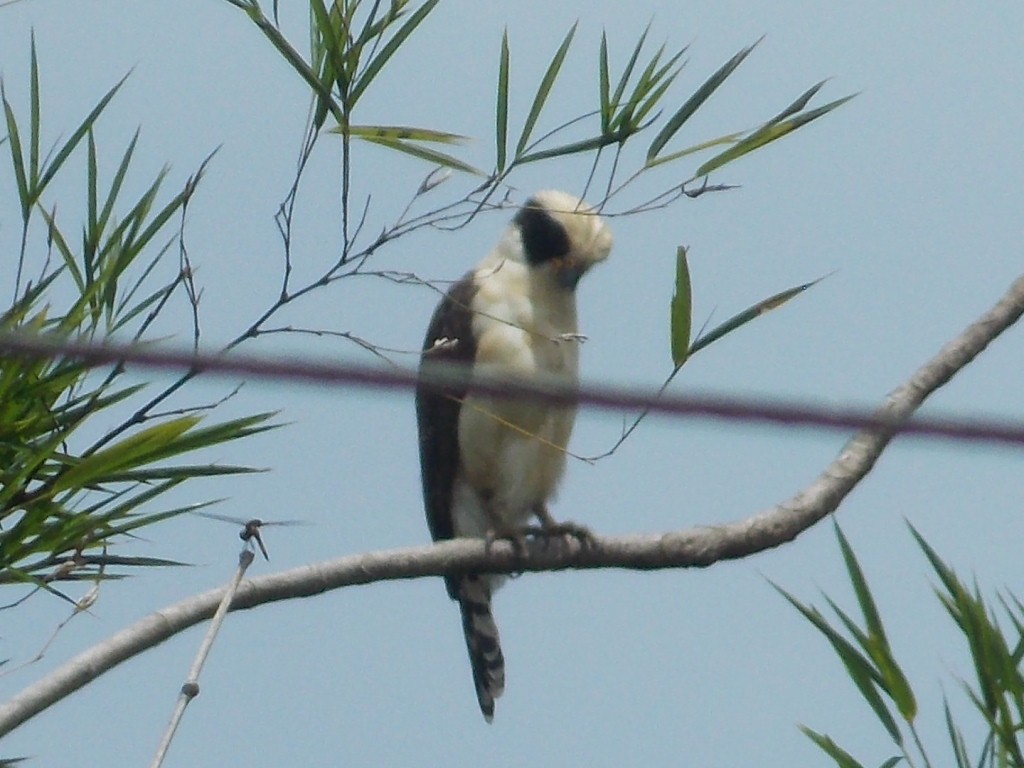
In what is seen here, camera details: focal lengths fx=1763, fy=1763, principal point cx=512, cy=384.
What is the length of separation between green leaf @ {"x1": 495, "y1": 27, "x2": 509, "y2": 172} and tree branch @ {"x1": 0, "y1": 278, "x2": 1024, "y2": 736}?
0.70m

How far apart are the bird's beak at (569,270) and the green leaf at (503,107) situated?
1.05 m

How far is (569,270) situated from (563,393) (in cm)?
333

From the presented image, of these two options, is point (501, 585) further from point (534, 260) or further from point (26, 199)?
point (26, 199)

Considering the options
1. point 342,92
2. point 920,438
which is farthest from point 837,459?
point 920,438

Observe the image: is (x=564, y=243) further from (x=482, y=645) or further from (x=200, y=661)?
(x=200, y=661)

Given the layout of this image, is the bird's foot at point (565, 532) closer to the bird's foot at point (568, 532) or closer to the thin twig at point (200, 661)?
the bird's foot at point (568, 532)

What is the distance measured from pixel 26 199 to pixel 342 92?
731 millimetres

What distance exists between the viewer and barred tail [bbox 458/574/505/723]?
4555 millimetres

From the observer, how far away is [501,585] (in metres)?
4.61

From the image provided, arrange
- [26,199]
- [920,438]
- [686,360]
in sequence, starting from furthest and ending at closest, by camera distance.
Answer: [26,199] → [686,360] → [920,438]

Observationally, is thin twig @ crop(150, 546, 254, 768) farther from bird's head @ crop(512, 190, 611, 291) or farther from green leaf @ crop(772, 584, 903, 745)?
bird's head @ crop(512, 190, 611, 291)

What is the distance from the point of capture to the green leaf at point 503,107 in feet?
10.4

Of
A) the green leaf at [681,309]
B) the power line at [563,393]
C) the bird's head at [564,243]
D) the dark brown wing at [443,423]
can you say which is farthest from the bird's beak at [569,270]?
the power line at [563,393]

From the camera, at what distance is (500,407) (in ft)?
13.6
